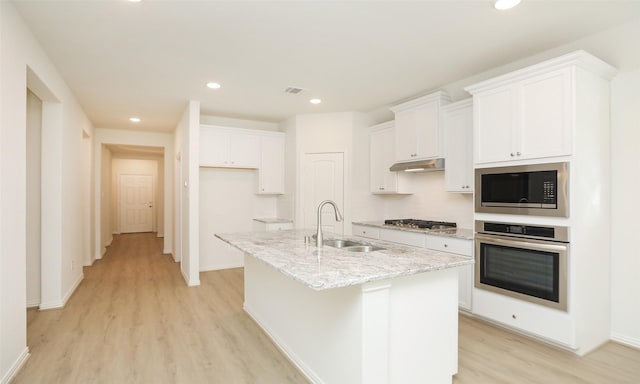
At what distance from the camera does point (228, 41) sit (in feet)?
9.16

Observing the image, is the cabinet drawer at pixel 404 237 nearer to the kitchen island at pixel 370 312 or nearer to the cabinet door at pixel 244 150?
the kitchen island at pixel 370 312

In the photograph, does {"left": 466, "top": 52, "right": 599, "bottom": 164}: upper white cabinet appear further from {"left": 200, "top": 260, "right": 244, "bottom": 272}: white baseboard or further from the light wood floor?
{"left": 200, "top": 260, "right": 244, "bottom": 272}: white baseboard

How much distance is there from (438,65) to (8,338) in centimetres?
404

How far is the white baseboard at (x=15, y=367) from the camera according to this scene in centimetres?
217

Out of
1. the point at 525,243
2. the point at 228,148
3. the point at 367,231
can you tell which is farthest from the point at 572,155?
the point at 228,148

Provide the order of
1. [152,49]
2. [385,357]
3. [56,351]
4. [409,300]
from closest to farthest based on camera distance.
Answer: [385,357], [409,300], [56,351], [152,49]

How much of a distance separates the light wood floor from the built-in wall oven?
42 cm

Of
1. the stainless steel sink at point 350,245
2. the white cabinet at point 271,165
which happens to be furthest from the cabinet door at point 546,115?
the white cabinet at point 271,165

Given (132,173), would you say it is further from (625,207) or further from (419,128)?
(625,207)

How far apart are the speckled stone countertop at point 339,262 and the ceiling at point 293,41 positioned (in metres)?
1.66

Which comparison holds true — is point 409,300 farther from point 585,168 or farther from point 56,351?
point 56,351

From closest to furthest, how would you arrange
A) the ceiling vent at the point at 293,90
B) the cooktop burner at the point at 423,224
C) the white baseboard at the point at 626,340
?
the white baseboard at the point at 626,340 → the cooktop burner at the point at 423,224 → the ceiling vent at the point at 293,90

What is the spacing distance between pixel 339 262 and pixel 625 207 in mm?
2516

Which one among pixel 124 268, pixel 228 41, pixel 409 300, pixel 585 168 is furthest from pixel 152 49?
pixel 124 268
